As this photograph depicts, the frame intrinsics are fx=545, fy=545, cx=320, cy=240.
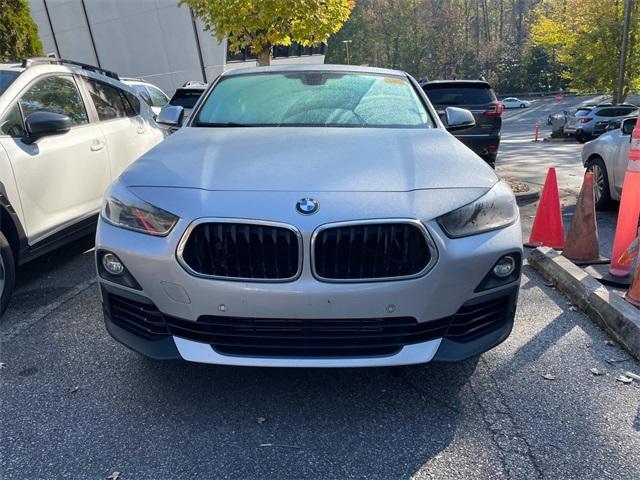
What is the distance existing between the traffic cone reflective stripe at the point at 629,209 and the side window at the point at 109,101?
15.2 ft

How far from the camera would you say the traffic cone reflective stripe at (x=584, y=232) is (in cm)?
479

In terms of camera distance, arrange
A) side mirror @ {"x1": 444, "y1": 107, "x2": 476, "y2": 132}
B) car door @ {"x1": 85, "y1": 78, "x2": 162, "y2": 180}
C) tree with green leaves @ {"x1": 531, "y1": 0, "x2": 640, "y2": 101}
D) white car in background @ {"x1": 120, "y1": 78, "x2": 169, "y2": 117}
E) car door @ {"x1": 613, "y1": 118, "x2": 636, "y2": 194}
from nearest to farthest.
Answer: side mirror @ {"x1": 444, "y1": 107, "x2": 476, "y2": 132}, car door @ {"x1": 85, "y1": 78, "x2": 162, "y2": 180}, car door @ {"x1": 613, "y1": 118, "x2": 636, "y2": 194}, white car in background @ {"x1": 120, "y1": 78, "x2": 169, "y2": 117}, tree with green leaves @ {"x1": 531, "y1": 0, "x2": 640, "y2": 101}

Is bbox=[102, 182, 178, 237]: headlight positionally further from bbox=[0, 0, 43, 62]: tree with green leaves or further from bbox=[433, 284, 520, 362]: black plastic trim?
bbox=[0, 0, 43, 62]: tree with green leaves

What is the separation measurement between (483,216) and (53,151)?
3.41 meters

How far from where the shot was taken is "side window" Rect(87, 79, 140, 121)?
522 centimetres

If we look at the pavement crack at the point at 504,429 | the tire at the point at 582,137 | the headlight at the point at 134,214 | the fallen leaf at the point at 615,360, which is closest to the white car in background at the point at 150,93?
the headlight at the point at 134,214

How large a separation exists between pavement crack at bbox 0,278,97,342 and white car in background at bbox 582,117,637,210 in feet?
19.7

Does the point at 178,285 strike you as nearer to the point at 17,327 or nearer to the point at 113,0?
the point at 17,327

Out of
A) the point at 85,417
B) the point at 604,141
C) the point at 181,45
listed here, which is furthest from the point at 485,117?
the point at 181,45

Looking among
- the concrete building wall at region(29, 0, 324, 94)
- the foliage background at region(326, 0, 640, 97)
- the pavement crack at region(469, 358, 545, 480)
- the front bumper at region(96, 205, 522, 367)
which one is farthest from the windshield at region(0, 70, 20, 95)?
the foliage background at region(326, 0, 640, 97)

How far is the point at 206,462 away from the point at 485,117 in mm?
8813

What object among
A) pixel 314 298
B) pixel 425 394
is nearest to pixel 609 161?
pixel 425 394

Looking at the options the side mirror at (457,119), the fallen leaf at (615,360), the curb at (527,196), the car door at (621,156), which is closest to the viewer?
the fallen leaf at (615,360)

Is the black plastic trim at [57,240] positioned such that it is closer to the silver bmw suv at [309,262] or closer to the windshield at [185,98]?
the silver bmw suv at [309,262]
